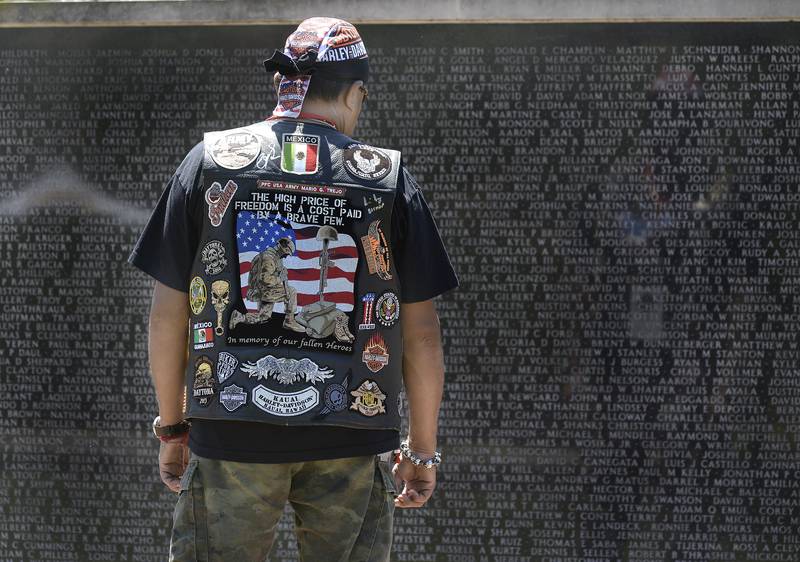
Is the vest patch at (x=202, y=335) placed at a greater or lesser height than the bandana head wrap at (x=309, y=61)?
lesser

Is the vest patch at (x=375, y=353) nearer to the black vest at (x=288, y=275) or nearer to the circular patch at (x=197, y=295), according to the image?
the black vest at (x=288, y=275)

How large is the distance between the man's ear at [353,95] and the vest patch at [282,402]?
0.89 m

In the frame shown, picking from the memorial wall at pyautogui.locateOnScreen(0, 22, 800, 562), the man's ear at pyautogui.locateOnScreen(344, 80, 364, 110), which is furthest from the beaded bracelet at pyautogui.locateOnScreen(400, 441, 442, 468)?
the memorial wall at pyautogui.locateOnScreen(0, 22, 800, 562)

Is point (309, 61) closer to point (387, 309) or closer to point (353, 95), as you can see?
point (353, 95)

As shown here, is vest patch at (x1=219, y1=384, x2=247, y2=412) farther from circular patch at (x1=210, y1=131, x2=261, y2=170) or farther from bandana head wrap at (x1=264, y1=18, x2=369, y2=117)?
bandana head wrap at (x1=264, y1=18, x2=369, y2=117)

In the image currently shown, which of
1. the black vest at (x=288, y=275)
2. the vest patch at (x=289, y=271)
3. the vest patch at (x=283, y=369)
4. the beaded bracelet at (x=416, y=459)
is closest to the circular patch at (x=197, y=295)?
the black vest at (x=288, y=275)

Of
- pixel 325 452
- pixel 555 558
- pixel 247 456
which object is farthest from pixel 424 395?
pixel 555 558

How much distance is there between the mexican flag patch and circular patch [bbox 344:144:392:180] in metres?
0.09

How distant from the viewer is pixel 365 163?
282 centimetres

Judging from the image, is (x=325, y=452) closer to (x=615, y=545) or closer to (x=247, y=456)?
(x=247, y=456)

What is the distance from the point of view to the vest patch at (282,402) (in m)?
2.72

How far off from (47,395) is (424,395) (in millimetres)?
2791

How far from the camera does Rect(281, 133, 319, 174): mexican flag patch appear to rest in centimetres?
278

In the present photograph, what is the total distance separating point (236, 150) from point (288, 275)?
0.39 meters
